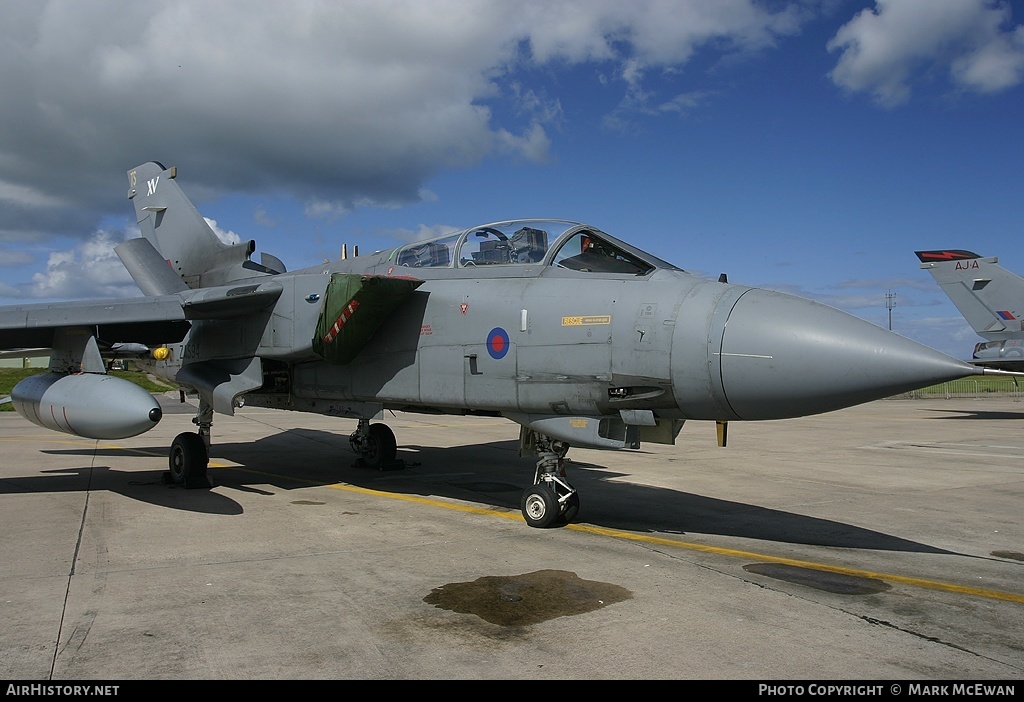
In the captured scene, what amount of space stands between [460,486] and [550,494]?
3.14 metres

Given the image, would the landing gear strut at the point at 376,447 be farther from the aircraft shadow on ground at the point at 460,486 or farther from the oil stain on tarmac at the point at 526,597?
the oil stain on tarmac at the point at 526,597

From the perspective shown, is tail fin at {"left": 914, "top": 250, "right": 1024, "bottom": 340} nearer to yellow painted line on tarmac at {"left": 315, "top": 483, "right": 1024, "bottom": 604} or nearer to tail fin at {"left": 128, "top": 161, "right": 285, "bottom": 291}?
yellow painted line on tarmac at {"left": 315, "top": 483, "right": 1024, "bottom": 604}

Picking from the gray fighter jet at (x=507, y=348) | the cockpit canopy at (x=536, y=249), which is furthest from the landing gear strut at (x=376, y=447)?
the cockpit canopy at (x=536, y=249)

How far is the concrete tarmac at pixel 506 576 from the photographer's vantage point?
3.77 metres

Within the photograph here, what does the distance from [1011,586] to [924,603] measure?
1.03m

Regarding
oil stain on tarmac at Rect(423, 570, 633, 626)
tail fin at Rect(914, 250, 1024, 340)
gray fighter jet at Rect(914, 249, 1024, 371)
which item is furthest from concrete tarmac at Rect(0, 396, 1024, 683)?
tail fin at Rect(914, 250, 1024, 340)

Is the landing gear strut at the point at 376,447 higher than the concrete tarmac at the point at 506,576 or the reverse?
higher

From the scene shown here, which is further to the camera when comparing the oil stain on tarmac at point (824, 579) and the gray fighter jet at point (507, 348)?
the gray fighter jet at point (507, 348)

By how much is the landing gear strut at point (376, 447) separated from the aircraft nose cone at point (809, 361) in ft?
23.7

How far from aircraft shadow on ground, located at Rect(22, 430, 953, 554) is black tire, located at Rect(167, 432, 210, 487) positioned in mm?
137

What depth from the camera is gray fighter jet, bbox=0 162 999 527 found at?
543cm

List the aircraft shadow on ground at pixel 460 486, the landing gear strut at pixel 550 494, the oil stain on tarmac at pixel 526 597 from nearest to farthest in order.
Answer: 1. the oil stain on tarmac at pixel 526 597
2. the landing gear strut at pixel 550 494
3. the aircraft shadow on ground at pixel 460 486

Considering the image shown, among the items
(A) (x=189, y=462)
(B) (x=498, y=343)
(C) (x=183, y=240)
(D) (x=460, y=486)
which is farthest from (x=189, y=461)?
(B) (x=498, y=343)
